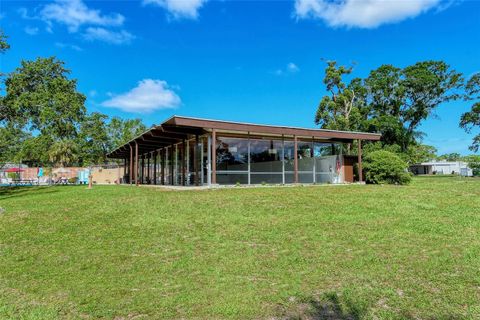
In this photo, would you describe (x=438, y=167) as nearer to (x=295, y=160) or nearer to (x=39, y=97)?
(x=295, y=160)

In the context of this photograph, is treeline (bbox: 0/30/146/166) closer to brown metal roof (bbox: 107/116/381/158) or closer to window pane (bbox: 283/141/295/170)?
brown metal roof (bbox: 107/116/381/158)

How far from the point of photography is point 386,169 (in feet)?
54.0

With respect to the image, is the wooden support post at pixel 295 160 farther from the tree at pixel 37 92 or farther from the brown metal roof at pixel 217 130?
the tree at pixel 37 92

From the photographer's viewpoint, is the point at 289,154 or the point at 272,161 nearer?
the point at 272,161

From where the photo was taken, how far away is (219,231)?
652 centimetres

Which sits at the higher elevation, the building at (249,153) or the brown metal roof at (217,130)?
the brown metal roof at (217,130)

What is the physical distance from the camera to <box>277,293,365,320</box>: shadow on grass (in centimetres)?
340

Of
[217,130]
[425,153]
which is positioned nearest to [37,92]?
[217,130]

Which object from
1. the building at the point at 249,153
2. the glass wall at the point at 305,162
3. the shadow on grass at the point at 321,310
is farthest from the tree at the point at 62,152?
the shadow on grass at the point at 321,310

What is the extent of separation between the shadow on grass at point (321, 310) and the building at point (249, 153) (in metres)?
10.4

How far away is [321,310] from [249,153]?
13.3 m

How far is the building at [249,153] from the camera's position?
50.2 feet

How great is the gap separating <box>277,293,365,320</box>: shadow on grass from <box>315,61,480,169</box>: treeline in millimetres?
28309

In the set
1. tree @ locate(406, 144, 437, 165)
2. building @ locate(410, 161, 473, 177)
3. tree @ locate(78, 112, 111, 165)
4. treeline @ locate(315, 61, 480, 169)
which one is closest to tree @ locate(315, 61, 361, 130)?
treeline @ locate(315, 61, 480, 169)
